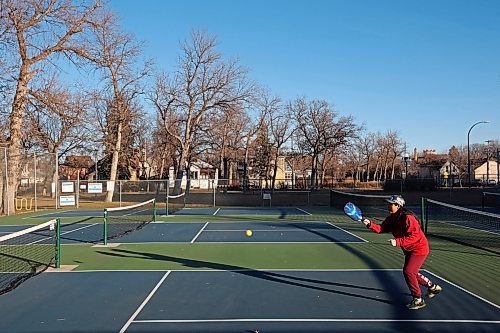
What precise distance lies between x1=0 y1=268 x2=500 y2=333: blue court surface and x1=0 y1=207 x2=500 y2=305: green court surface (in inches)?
30.4

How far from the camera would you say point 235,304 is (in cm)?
761

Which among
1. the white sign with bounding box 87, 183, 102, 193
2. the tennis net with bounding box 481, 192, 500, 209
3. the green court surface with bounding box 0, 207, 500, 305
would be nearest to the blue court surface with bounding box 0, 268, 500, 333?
the green court surface with bounding box 0, 207, 500, 305

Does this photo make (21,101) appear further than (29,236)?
Yes

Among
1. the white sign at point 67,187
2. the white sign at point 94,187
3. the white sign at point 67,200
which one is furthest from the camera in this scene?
the white sign at point 94,187

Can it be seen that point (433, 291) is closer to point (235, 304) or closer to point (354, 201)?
point (235, 304)

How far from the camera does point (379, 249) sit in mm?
13891

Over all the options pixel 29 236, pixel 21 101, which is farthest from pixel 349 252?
pixel 21 101

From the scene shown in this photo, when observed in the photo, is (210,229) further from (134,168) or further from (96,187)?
(134,168)

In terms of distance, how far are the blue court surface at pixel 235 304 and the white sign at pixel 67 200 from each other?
82.6 ft

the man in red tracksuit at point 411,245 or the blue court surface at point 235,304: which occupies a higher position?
the man in red tracksuit at point 411,245

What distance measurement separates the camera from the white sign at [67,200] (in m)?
33.7

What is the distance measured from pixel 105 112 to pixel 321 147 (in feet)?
87.7

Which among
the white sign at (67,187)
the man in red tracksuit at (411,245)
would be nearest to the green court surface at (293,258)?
the man in red tracksuit at (411,245)

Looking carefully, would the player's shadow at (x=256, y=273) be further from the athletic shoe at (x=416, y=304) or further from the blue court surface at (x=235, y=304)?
the athletic shoe at (x=416, y=304)
